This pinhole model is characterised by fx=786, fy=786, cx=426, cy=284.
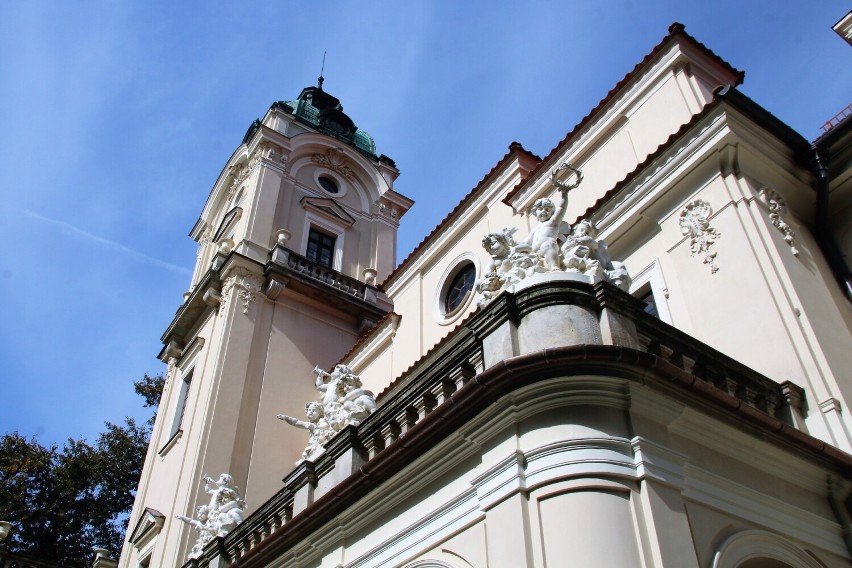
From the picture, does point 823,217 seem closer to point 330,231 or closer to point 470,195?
point 470,195

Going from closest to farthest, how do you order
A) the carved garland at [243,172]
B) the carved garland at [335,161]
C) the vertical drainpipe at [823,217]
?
the vertical drainpipe at [823,217] → the carved garland at [243,172] → the carved garland at [335,161]

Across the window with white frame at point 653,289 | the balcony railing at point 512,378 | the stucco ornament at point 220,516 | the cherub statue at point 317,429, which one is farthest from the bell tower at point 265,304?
the window with white frame at point 653,289

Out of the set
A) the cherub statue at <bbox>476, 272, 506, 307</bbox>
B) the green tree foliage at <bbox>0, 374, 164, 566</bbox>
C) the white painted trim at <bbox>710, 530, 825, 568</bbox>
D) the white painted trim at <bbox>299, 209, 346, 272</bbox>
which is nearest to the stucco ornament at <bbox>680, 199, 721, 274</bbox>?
the cherub statue at <bbox>476, 272, 506, 307</bbox>

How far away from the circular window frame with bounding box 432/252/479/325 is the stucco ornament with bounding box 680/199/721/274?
19.0ft

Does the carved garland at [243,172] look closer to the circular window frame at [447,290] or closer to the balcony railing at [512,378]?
the circular window frame at [447,290]

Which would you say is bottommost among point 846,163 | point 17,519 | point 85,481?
point 846,163

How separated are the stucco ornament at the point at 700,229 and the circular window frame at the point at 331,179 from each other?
17.0 meters

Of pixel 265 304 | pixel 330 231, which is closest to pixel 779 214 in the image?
pixel 265 304

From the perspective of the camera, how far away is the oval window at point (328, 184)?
86.3 ft

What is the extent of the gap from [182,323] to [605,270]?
654 inches

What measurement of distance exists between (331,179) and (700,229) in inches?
713

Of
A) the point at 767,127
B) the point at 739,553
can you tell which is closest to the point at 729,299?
the point at 767,127

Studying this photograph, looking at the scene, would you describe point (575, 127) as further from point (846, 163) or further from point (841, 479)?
point (841, 479)

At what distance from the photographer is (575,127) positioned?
14078 millimetres
